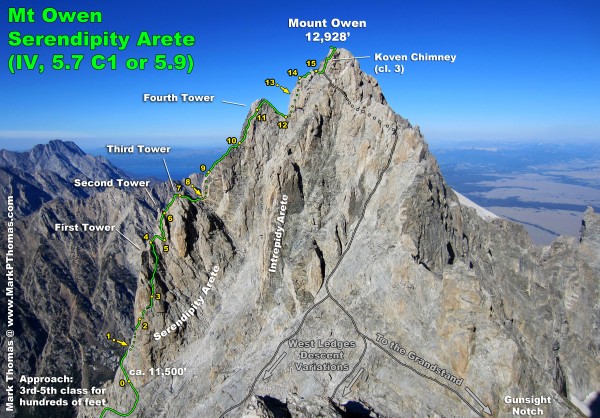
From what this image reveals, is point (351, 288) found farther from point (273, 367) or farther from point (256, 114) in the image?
point (256, 114)

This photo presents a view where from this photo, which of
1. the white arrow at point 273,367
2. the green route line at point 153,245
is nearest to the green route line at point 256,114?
the green route line at point 153,245

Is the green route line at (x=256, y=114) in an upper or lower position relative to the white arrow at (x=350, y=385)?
upper

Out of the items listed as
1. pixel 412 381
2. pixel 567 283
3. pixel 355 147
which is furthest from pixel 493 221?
pixel 412 381

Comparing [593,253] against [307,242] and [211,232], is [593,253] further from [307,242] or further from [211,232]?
[211,232]

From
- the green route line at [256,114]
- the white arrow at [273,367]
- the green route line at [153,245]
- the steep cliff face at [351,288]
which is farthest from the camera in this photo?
the green route line at [256,114]

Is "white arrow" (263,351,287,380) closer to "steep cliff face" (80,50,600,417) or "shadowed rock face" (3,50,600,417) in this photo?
"steep cliff face" (80,50,600,417)

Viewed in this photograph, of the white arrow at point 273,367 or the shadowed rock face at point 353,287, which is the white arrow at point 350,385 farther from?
the white arrow at point 273,367

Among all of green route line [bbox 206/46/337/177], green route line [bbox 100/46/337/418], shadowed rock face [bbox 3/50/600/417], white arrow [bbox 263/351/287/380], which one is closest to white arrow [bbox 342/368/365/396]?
shadowed rock face [bbox 3/50/600/417]
